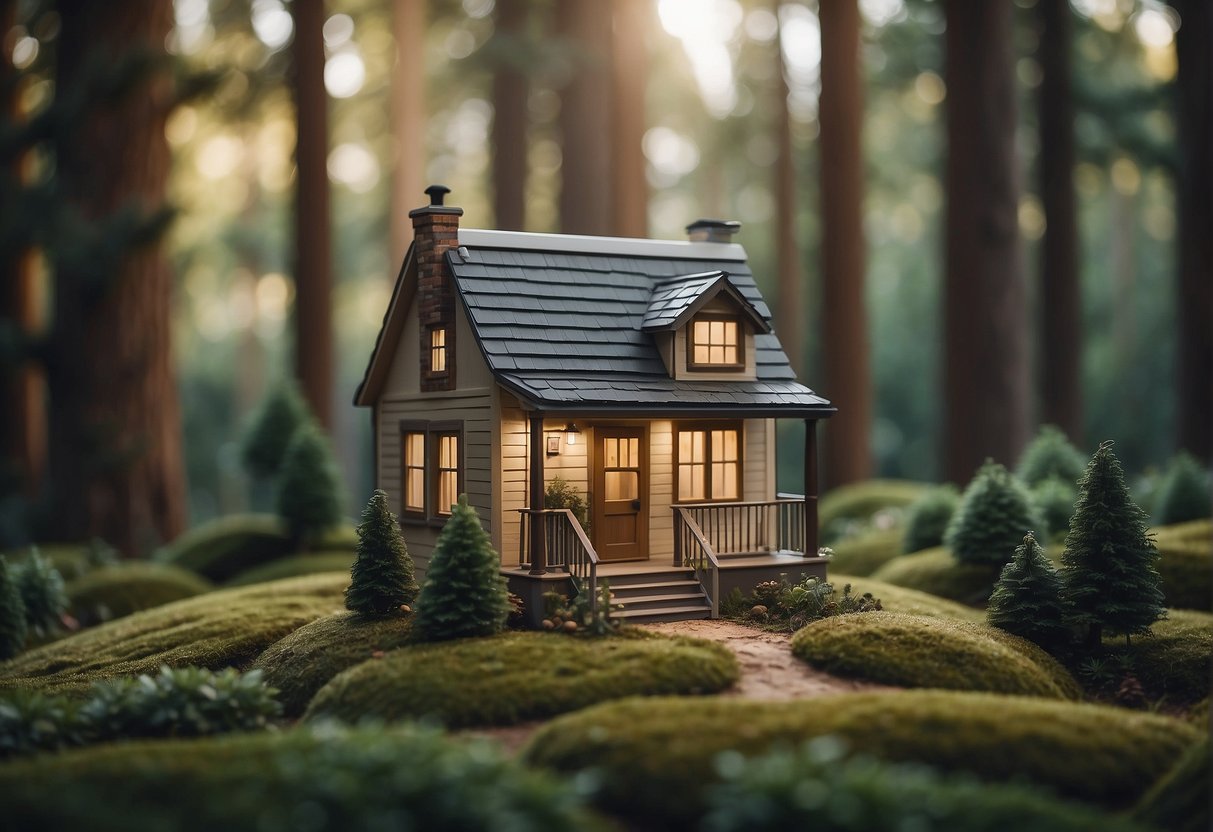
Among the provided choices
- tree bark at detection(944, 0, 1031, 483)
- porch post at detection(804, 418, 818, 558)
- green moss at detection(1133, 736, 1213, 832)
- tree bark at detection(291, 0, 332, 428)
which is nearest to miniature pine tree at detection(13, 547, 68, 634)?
tree bark at detection(291, 0, 332, 428)

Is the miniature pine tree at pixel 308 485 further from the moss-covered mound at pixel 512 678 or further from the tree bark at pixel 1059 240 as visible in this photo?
the tree bark at pixel 1059 240

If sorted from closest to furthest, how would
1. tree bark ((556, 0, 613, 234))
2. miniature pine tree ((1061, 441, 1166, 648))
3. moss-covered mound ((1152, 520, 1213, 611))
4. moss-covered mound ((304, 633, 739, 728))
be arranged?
moss-covered mound ((304, 633, 739, 728)), miniature pine tree ((1061, 441, 1166, 648)), moss-covered mound ((1152, 520, 1213, 611)), tree bark ((556, 0, 613, 234))

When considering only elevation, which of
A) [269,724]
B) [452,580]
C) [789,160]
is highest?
[789,160]

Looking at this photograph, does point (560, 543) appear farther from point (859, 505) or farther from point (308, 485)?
point (859, 505)

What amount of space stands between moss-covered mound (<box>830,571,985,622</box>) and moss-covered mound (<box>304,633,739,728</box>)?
3.95 metres

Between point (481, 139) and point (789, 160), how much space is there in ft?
42.9

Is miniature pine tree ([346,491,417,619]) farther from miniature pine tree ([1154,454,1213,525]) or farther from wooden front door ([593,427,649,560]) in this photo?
miniature pine tree ([1154,454,1213,525])

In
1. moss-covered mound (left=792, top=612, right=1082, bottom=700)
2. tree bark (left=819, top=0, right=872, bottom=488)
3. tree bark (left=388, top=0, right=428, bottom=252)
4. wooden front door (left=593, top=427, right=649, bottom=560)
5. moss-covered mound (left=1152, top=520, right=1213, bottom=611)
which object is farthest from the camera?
tree bark (left=388, top=0, right=428, bottom=252)

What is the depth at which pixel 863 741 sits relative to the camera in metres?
10.0

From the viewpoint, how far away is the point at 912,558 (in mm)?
20297

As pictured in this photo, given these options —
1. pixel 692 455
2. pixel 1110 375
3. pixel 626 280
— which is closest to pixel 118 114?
pixel 626 280

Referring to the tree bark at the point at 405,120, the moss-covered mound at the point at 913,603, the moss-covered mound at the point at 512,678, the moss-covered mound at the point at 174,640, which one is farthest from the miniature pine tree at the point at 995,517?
the tree bark at the point at 405,120

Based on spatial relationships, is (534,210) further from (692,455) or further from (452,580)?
(452,580)

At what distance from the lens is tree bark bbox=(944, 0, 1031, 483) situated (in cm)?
2405
